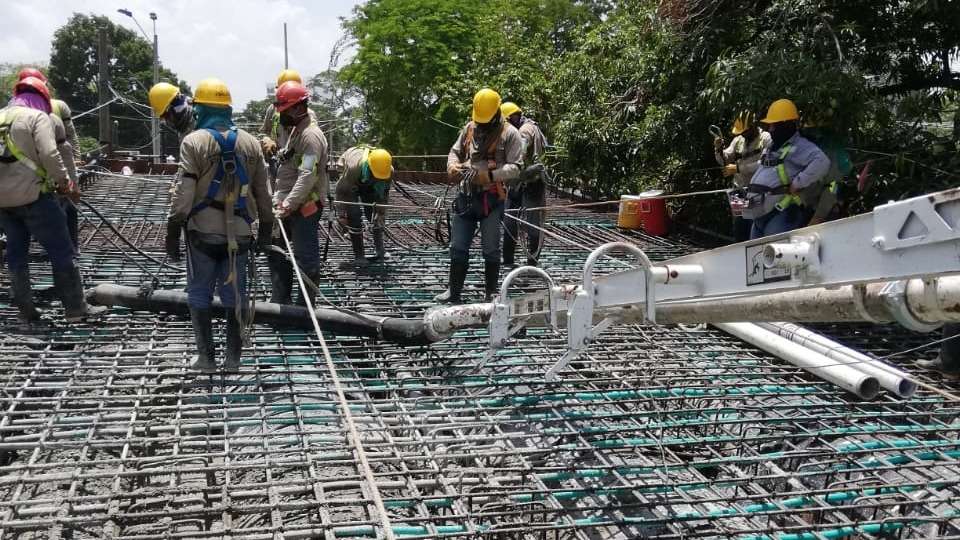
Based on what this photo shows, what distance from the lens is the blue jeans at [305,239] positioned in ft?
18.9

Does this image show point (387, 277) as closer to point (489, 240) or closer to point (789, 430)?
point (489, 240)

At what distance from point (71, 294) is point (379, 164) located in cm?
286

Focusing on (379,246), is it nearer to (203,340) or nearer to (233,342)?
(233,342)

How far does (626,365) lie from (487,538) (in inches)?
81.5

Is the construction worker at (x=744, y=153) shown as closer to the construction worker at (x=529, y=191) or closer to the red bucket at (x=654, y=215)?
the construction worker at (x=529, y=191)

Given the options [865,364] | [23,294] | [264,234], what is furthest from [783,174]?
[23,294]

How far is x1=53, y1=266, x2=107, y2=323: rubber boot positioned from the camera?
544cm

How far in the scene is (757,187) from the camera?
5820 millimetres

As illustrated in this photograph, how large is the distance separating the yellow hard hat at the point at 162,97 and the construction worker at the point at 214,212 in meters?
0.19

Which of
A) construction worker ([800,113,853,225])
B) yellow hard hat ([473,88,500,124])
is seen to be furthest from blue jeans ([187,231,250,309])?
construction worker ([800,113,853,225])

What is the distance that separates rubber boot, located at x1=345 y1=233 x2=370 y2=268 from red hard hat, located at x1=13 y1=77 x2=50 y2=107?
276 cm

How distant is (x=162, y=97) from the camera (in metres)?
4.70

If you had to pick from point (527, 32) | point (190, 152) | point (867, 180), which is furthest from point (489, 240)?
point (527, 32)

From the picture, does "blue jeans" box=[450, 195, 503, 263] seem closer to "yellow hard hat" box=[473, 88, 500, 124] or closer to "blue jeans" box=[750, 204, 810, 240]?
"yellow hard hat" box=[473, 88, 500, 124]
